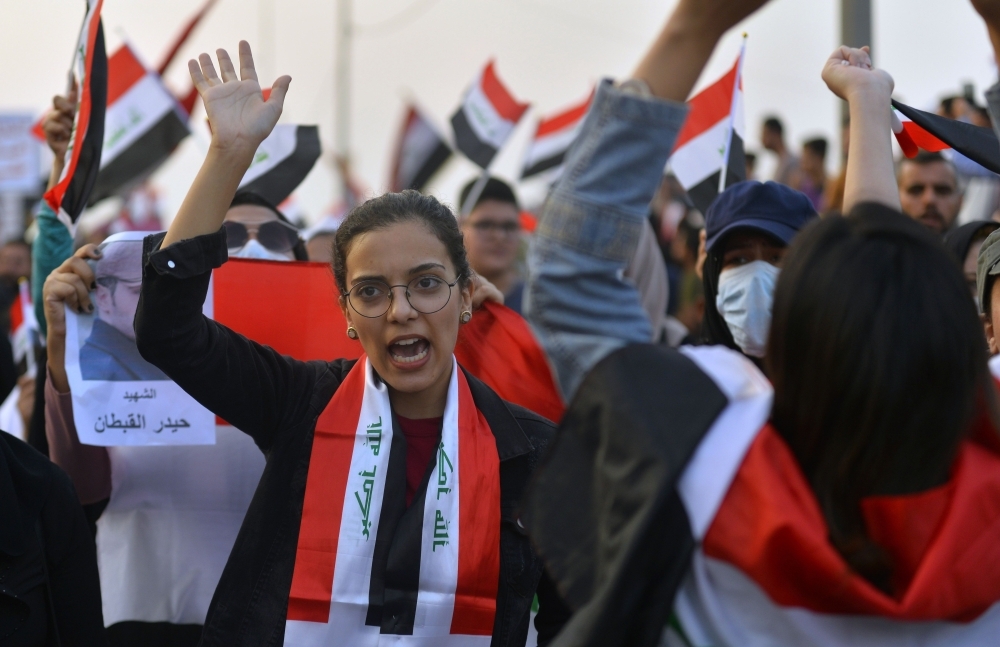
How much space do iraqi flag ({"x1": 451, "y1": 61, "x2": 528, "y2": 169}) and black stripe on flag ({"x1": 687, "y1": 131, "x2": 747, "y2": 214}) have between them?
233cm

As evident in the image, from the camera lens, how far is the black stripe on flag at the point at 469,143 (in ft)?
20.7

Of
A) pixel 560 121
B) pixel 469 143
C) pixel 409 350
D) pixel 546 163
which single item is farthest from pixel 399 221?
pixel 560 121

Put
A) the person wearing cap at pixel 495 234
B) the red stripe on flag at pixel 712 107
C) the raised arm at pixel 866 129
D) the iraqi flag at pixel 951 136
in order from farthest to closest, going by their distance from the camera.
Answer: the person wearing cap at pixel 495 234 → the red stripe on flag at pixel 712 107 → the iraqi flag at pixel 951 136 → the raised arm at pixel 866 129

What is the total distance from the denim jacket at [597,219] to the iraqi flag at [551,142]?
21.7 ft

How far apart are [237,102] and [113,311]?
962 mm

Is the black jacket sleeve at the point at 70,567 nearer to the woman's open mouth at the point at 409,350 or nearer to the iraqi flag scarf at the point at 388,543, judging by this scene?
the iraqi flag scarf at the point at 388,543

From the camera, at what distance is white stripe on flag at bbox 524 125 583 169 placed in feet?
26.9

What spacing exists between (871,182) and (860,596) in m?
0.81

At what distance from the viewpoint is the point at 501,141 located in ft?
21.1

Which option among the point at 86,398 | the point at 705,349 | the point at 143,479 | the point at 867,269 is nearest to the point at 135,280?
the point at 86,398

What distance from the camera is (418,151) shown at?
326 inches

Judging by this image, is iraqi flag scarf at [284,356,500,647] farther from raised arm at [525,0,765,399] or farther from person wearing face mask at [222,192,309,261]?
person wearing face mask at [222,192,309,261]

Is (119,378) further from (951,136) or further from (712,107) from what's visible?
(712,107)

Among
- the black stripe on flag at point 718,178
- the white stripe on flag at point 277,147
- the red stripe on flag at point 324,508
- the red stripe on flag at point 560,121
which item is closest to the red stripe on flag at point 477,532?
the red stripe on flag at point 324,508
